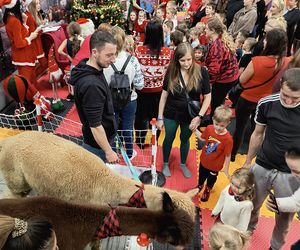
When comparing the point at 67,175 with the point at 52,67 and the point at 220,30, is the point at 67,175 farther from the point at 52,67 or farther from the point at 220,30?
the point at 52,67

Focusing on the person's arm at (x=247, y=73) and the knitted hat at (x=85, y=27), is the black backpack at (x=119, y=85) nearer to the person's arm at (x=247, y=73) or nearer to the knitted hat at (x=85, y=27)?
the person's arm at (x=247, y=73)

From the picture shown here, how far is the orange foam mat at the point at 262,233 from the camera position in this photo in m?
3.46

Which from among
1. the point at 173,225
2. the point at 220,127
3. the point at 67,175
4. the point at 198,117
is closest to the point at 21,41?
the point at 198,117

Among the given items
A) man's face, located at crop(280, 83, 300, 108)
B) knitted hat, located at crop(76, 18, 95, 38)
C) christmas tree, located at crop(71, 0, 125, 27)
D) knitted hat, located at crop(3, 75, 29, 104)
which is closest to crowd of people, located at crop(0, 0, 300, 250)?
man's face, located at crop(280, 83, 300, 108)

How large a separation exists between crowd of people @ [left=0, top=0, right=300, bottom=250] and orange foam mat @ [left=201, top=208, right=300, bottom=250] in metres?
0.23

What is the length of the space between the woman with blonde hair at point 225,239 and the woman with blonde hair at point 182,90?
64.9 inches

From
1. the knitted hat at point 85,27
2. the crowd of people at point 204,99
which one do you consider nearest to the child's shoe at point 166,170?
the crowd of people at point 204,99

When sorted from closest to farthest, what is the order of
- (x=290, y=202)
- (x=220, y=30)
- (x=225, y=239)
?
1. (x=225, y=239)
2. (x=290, y=202)
3. (x=220, y=30)

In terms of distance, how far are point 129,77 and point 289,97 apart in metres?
1.76

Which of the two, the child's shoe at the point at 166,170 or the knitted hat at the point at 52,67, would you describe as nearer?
the child's shoe at the point at 166,170

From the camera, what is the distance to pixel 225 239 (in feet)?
7.40

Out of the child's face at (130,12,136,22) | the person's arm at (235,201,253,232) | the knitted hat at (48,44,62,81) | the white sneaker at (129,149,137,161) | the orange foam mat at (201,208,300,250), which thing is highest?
the child's face at (130,12,136,22)

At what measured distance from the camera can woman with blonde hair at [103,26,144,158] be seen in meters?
3.48

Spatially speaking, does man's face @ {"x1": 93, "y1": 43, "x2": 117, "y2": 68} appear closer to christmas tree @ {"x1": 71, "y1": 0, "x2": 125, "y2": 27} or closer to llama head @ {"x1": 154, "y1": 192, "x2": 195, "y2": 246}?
llama head @ {"x1": 154, "y1": 192, "x2": 195, "y2": 246}
